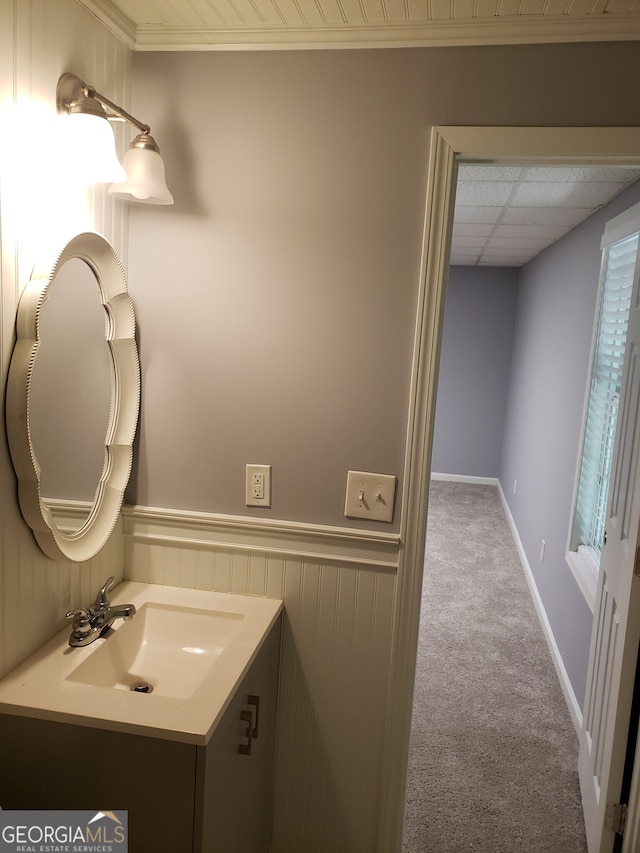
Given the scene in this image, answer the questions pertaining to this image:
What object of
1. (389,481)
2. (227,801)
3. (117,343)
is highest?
(117,343)

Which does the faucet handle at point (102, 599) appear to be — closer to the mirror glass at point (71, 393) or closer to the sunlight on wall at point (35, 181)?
the mirror glass at point (71, 393)

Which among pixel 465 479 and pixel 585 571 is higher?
pixel 585 571

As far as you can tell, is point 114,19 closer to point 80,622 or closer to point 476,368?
point 80,622

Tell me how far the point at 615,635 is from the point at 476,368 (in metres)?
4.69

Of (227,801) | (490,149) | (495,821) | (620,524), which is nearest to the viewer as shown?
(227,801)

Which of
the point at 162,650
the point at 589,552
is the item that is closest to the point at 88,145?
the point at 162,650

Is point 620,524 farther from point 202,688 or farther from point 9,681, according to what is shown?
point 9,681

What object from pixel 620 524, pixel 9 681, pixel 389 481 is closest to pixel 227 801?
pixel 9 681

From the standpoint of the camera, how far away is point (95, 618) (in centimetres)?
151

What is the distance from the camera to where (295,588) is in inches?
69.8

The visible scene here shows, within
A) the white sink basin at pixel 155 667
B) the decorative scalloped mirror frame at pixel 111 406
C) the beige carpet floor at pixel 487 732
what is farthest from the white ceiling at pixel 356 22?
the beige carpet floor at pixel 487 732

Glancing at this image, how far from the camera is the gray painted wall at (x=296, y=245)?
153 cm

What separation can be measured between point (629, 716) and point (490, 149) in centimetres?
160

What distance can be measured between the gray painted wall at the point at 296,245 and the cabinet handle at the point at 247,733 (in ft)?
1.71
